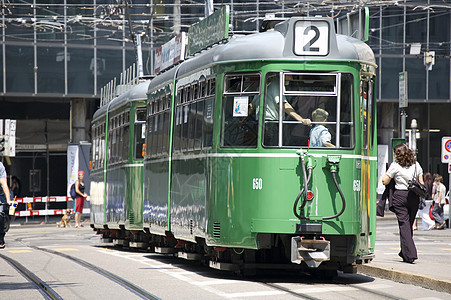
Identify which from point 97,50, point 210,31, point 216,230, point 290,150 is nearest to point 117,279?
point 216,230

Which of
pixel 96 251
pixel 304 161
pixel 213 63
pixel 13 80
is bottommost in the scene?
pixel 96 251

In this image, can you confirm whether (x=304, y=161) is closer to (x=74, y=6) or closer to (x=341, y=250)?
(x=341, y=250)

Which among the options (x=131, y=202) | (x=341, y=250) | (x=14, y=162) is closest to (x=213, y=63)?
(x=341, y=250)

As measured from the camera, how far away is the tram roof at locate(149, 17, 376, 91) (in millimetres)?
12992

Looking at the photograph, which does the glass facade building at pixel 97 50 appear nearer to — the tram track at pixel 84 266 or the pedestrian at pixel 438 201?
the pedestrian at pixel 438 201

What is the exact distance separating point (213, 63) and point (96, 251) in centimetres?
756

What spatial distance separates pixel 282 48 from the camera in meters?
13.0

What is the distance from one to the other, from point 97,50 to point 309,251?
31.4m

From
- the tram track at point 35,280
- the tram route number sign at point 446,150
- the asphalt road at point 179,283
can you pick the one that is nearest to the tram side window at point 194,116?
the asphalt road at point 179,283

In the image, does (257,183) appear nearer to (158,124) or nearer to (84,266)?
(84,266)

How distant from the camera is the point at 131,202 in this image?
2000cm

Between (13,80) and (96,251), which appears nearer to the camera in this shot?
(96,251)

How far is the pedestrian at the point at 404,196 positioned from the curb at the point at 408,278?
96cm

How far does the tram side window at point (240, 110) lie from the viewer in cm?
1308
